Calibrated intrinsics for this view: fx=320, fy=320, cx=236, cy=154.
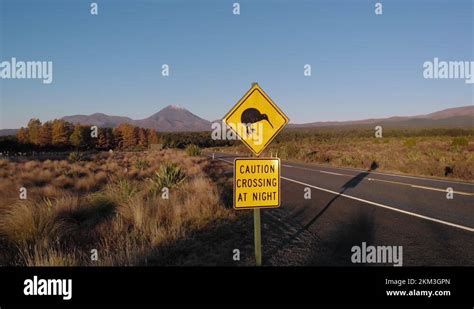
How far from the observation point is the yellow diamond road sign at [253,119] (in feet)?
15.8

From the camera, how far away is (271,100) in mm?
4938

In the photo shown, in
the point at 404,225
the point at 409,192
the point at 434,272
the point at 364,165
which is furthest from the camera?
the point at 364,165

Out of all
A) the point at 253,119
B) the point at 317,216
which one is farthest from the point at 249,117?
the point at 317,216

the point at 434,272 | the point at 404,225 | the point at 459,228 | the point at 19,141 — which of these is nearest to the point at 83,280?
the point at 434,272

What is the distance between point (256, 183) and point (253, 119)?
0.96 m

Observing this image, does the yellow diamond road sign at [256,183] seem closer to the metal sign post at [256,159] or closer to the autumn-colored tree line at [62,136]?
the metal sign post at [256,159]

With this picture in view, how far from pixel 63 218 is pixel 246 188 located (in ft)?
18.4

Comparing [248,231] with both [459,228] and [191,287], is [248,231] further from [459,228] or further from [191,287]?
[459,228]

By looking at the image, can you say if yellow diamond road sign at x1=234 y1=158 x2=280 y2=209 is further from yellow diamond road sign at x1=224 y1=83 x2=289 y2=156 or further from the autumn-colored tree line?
the autumn-colored tree line

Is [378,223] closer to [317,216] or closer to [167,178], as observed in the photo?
[317,216]

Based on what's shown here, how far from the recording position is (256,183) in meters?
4.64

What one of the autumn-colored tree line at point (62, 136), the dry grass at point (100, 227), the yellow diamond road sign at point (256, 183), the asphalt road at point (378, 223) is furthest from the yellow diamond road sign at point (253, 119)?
the autumn-colored tree line at point (62, 136)

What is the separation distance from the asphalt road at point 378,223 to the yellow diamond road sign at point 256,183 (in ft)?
3.51

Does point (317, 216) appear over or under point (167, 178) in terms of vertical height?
under
